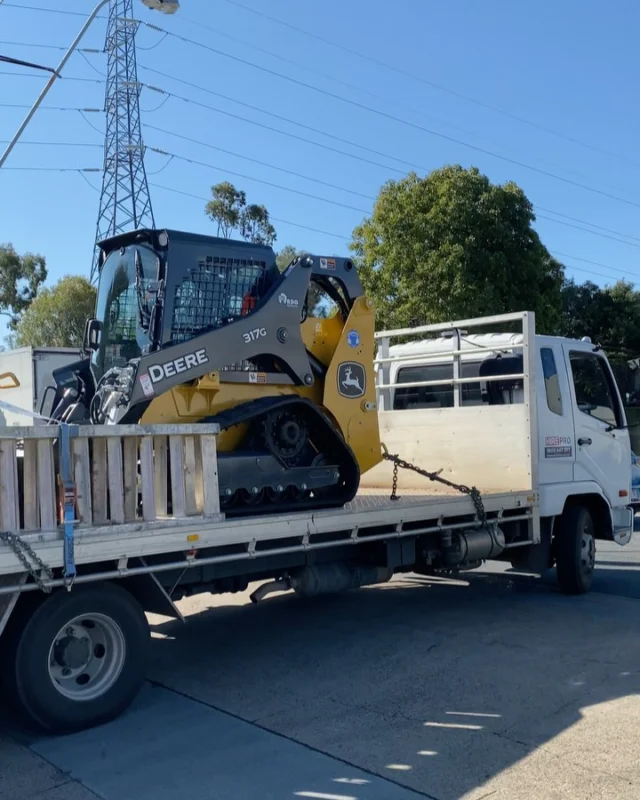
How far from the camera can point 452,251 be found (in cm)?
1914

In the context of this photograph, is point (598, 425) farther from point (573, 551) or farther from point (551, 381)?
point (573, 551)

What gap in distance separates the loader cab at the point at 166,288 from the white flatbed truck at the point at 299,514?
125 cm

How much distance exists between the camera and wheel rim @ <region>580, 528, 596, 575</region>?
866cm

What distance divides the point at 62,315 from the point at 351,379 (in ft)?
99.3

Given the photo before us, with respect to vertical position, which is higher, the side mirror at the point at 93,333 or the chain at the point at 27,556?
the side mirror at the point at 93,333

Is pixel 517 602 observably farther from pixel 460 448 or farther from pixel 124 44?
pixel 124 44

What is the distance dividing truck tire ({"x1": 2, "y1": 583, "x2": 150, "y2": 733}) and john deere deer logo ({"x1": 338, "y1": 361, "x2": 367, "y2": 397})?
2698 millimetres

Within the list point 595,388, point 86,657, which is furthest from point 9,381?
point 86,657

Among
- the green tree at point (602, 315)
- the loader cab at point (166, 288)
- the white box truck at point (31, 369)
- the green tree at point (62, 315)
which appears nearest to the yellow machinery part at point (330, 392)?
the loader cab at point (166, 288)

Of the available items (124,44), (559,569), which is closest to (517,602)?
(559,569)

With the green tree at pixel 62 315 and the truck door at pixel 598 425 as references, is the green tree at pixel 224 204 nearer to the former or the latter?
the green tree at pixel 62 315

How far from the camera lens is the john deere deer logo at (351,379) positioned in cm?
712

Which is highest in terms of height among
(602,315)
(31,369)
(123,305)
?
(602,315)

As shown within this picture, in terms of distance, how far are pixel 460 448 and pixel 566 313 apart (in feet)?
74.9
